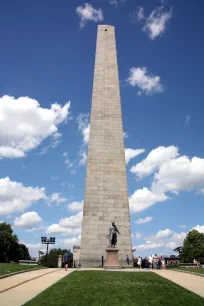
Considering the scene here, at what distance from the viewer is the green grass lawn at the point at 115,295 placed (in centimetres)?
971

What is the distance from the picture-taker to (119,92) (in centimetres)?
3594

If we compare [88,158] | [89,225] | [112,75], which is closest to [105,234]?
[89,225]

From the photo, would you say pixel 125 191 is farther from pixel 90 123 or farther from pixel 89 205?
pixel 90 123

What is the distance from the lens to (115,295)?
10812 millimetres

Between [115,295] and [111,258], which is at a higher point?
[111,258]

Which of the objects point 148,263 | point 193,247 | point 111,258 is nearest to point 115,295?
point 111,258

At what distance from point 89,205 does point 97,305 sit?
2053cm

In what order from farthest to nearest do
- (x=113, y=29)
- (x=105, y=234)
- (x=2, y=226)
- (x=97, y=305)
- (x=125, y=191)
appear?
(x=2, y=226), (x=113, y=29), (x=125, y=191), (x=105, y=234), (x=97, y=305)

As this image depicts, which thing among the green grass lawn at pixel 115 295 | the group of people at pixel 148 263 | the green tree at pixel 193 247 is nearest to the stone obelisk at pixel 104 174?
the group of people at pixel 148 263

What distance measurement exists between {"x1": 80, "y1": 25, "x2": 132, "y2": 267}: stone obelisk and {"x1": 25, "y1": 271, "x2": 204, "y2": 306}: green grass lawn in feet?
48.7

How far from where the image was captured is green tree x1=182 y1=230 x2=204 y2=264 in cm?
Result: 6962

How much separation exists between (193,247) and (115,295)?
219 ft

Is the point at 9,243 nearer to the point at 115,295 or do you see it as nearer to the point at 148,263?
the point at 148,263

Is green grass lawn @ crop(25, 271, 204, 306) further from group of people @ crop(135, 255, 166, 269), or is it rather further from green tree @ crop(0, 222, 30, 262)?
green tree @ crop(0, 222, 30, 262)
